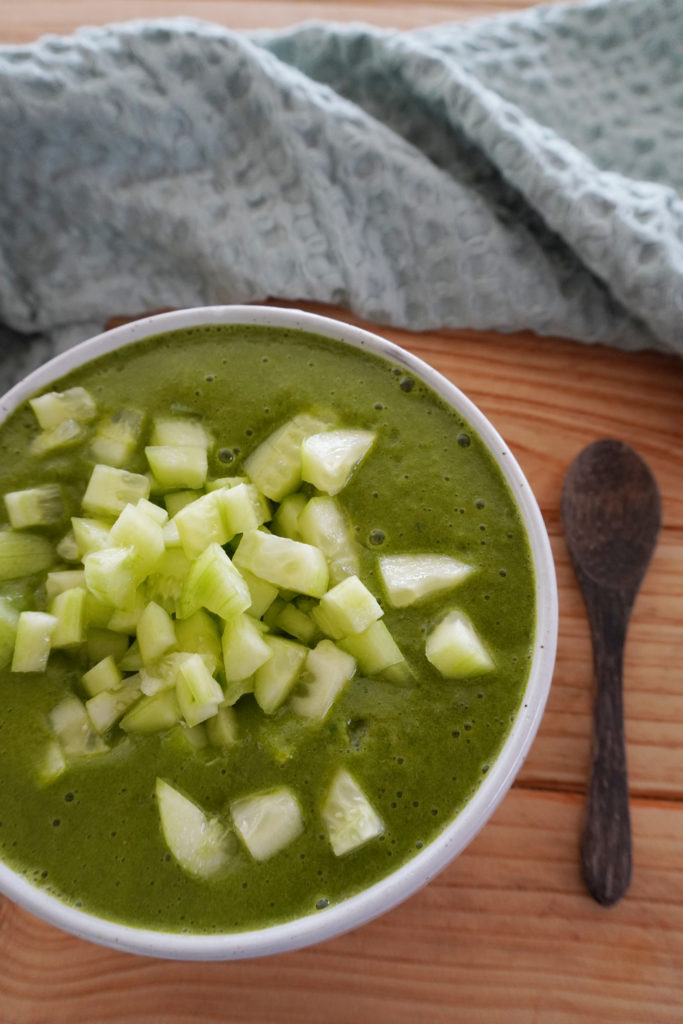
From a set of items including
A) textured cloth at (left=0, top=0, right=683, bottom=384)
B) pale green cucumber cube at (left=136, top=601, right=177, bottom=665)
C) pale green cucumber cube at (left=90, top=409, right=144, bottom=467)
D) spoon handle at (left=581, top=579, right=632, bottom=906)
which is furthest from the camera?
textured cloth at (left=0, top=0, right=683, bottom=384)

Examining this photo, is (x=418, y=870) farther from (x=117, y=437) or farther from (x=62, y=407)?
(x=62, y=407)

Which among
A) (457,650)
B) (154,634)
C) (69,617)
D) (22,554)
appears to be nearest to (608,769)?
(457,650)

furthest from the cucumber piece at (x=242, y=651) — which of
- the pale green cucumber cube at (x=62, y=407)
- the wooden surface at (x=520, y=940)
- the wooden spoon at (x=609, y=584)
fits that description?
the wooden spoon at (x=609, y=584)

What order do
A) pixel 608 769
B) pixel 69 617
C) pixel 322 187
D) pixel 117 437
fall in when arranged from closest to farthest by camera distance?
pixel 69 617
pixel 117 437
pixel 608 769
pixel 322 187

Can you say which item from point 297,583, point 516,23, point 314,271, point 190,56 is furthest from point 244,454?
point 516,23

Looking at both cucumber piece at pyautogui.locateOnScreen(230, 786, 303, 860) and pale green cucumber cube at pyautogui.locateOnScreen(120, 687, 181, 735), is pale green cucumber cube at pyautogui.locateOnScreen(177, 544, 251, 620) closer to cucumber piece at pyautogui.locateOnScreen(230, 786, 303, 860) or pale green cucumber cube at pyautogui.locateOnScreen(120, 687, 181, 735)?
pale green cucumber cube at pyautogui.locateOnScreen(120, 687, 181, 735)

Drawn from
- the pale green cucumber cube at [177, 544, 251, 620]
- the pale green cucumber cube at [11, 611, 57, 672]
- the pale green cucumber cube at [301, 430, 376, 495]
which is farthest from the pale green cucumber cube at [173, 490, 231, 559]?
the pale green cucumber cube at [11, 611, 57, 672]

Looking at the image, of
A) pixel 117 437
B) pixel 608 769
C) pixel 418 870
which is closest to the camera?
pixel 418 870

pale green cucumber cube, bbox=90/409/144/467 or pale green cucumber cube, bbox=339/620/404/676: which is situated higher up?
pale green cucumber cube, bbox=90/409/144/467
